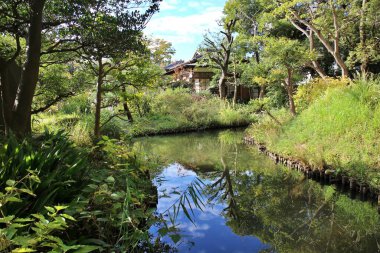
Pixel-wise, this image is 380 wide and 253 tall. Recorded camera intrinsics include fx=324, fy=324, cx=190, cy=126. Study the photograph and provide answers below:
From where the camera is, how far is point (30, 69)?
4016 millimetres

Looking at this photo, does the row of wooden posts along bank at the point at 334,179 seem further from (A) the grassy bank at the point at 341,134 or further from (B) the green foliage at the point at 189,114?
(B) the green foliage at the point at 189,114

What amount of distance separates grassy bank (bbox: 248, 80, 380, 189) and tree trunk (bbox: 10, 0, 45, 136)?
5462 mm

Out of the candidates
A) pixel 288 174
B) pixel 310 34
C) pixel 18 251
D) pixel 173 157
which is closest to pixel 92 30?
pixel 18 251

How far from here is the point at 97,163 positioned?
4371 mm

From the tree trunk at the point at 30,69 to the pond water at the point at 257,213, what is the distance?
194 cm

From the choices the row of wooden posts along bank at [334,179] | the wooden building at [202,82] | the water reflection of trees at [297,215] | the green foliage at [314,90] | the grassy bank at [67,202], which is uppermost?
the wooden building at [202,82]

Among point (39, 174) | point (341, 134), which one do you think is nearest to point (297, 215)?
point (341, 134)

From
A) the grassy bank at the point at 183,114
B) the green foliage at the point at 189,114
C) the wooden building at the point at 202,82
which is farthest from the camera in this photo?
the wooden building at the point at 202,82

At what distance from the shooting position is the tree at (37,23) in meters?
4.00

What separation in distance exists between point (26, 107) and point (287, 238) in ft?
12.2

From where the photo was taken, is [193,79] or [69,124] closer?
[69,124]

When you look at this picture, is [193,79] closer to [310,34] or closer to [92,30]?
[310,34]

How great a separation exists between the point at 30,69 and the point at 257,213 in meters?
3.76

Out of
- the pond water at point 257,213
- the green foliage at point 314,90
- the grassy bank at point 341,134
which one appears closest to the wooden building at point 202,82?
the green foliage at point 314,90
